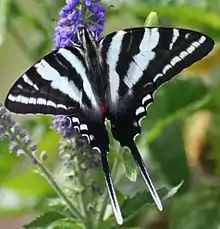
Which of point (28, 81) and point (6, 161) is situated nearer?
point (28, 81)

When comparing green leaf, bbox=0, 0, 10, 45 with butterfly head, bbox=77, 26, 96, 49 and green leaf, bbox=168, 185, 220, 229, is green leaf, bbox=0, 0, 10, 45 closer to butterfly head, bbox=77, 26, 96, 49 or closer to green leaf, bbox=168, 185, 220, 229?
butterfly head, bbox=77, 26, 96, 49

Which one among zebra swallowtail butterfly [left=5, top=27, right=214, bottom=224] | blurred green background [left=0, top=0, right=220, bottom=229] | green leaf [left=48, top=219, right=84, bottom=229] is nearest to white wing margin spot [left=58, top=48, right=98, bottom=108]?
zebra swallowtail butterfly [left=5, top=27, right=214, bottom=224]

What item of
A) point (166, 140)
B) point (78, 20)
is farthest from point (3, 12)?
point (166, 140)

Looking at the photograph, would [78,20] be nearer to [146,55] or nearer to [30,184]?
[146,55]

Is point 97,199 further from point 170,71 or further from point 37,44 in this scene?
point 37,44

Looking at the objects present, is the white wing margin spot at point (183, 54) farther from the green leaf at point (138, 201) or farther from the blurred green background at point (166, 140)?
the blurred green background at point (166, 140)

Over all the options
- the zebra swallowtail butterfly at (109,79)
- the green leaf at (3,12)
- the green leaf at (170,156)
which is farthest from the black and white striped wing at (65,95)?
the green leaf at (170,156)
